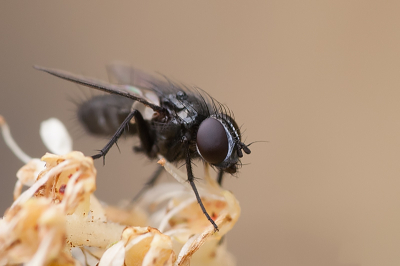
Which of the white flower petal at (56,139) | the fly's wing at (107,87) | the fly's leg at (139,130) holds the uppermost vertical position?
the fly's wing at (107,87)

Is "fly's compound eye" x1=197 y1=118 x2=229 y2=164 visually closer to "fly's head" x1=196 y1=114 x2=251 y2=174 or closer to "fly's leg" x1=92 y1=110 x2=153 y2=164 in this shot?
"fly's head" x1=196 y1=114 x2=251 y2=174

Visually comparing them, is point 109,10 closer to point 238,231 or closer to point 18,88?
point 18,88

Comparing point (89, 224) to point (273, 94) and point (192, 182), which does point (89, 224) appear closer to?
point (192, 182)

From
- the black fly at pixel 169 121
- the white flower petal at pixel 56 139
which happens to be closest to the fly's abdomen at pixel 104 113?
the black fly at pixel 169 121

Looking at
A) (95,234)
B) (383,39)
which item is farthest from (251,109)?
(95,234)

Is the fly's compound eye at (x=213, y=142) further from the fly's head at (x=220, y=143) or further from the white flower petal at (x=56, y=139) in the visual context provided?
the white flower petal at (x=56, y=139)
